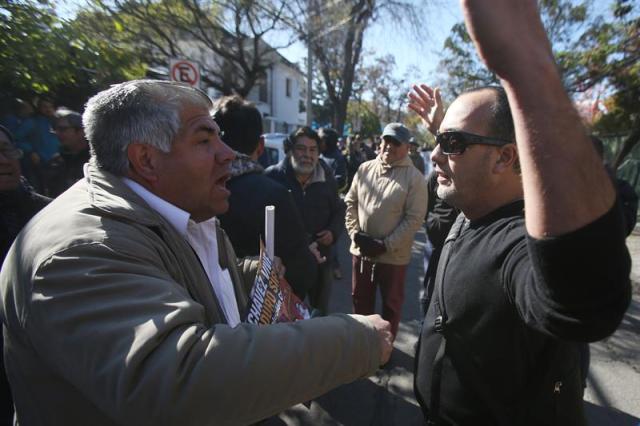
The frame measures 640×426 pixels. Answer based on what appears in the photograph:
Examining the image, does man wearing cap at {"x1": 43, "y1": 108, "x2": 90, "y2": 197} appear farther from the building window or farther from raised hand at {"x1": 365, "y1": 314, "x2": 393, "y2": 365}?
the building window

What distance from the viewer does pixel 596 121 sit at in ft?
53.9

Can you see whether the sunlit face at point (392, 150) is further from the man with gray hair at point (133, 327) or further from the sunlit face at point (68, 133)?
the sunlit face at point (68, 133)

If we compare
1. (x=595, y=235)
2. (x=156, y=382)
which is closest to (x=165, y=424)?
(x=156, y=382)

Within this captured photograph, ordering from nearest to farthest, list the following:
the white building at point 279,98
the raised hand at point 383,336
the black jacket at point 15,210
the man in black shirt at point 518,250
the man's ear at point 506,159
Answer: the man in black shirt at point 518,250
the raised hand at point 383,336
the man's ear at point 506,159
the black jacket at point 15,210
the white building at point 279,98

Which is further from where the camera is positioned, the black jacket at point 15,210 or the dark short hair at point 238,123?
the dark short hair at point 238,123

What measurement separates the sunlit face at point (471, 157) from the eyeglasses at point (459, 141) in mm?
15

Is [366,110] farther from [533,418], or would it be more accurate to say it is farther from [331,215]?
[533,418]

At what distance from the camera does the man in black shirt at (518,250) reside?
2.28 feet

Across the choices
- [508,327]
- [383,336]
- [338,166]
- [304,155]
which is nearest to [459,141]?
[508,327]

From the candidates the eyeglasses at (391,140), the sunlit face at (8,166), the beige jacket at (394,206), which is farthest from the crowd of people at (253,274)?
the eyeglasses at (391,140)

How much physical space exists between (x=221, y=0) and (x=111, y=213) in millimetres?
14333

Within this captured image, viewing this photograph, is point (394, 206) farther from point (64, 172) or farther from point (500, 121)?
point (64, 172)

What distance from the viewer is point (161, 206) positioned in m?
1.26

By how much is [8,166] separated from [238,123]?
1323 mm
